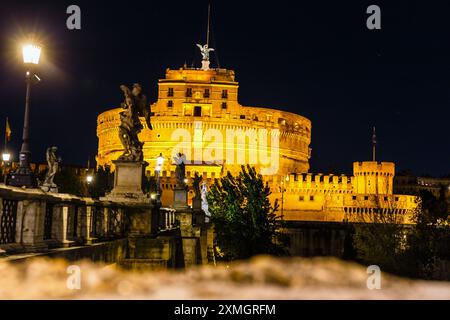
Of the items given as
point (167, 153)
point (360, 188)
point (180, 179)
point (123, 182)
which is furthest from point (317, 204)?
point (123, 182)

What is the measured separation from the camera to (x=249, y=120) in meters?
84.0

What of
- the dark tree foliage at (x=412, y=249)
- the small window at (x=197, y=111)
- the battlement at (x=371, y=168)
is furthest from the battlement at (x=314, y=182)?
the dark tree foliage at (x=412, y=249)

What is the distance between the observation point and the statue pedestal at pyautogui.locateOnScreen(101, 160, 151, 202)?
14.2m

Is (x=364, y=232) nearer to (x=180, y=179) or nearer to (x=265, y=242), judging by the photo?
(x=265, y=242)

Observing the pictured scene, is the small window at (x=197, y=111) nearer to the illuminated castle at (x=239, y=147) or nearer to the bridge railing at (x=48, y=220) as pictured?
the illuminated castle at (x=239, y=147)

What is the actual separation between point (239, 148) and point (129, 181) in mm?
69642

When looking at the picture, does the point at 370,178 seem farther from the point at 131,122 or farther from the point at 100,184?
the point at 131,122

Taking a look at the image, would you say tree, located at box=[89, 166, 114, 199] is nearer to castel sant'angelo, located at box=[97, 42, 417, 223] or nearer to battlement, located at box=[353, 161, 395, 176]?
castel sant'angelo, located at box=[97, 42, 417, 223]

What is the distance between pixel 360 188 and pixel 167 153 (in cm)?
2643

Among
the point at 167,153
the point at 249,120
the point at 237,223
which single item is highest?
the point at 249,120

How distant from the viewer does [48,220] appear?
27.7 feet

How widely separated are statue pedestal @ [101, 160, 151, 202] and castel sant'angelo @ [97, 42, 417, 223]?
183 ft

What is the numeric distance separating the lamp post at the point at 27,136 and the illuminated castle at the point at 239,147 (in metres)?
59.8
